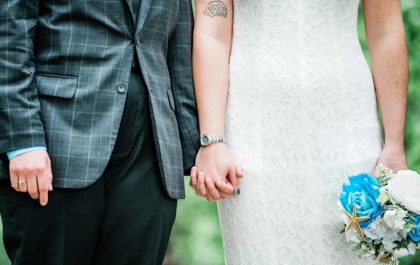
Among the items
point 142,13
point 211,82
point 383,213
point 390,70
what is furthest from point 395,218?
point 142,13

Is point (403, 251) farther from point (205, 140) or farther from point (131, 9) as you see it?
point (131, 9)

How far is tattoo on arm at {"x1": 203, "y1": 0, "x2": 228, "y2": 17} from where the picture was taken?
2869 mm

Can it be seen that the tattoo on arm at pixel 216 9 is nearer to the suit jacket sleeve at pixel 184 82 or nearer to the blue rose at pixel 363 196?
the suit jacket sleeve at pixel 184 82

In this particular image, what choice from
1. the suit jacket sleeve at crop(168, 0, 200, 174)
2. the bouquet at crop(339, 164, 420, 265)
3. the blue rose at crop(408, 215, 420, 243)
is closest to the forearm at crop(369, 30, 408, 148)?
the bouquet at crop(339, 164, 420, 265)

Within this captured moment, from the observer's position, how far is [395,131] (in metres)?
2.79

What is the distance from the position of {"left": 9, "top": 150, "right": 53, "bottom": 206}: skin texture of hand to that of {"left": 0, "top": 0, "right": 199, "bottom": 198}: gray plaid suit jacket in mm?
41

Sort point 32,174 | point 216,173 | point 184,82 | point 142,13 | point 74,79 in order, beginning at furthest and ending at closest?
point 184,82 → point 216,173 → point 142,13 → point 74,79 → point 32,174

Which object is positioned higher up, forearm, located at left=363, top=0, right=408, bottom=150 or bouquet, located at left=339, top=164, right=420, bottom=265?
forearm, located at left=363, top=0, right=408, bottom=150

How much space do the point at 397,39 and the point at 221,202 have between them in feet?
2.88

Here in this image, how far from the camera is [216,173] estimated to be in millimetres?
2723

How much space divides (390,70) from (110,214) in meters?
1.13

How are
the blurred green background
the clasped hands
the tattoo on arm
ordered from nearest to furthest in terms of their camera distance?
the clasped hands
the tattoo on arm
the blurred green background

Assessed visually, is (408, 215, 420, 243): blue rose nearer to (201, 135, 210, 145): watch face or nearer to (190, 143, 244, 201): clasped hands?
(190, 143, 244, 201): clasped hands

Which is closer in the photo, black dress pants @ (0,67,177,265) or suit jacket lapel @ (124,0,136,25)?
black dress pants @ (0,67,177,265)
